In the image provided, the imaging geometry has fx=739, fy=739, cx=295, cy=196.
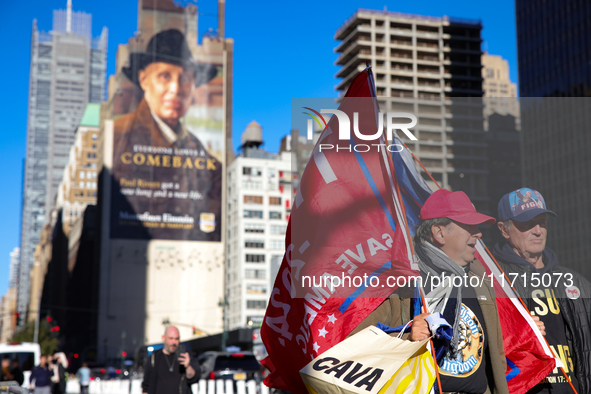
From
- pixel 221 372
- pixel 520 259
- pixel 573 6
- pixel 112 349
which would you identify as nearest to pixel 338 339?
pixel 520 259

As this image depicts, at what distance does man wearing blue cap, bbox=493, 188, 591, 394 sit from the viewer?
5477 millimetres

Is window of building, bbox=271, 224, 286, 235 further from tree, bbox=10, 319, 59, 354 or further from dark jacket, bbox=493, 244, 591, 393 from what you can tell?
dark jacket, bbox=493, 244, 591, 393

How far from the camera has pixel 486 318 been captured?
4.82m

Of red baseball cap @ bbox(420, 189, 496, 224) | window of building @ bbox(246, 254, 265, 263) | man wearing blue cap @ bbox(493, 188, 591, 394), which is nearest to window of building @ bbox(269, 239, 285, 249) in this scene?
window of building @ bbox(246, 254, 265, 263)

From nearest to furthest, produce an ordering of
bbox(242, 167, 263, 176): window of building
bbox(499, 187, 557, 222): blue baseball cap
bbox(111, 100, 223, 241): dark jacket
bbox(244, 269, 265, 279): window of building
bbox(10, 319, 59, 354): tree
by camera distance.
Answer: bbox(499, 187, 557, 222): blue baseball cap, bbox(111, 100, 223, 241): dark jacket, bbox(10, 319, 59, 354): tree, bbox(244, 269, 265, 279): window of building, bbox(242, 167, 263, 176): window of building

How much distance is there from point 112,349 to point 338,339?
325 ft

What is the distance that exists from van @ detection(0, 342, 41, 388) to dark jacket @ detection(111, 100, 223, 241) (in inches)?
2897

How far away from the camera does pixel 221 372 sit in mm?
17859

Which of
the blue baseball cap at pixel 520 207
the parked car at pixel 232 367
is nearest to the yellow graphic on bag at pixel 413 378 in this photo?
the blue baseball cap at pixel 520 207

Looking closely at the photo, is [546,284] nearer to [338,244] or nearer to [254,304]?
[338,244]

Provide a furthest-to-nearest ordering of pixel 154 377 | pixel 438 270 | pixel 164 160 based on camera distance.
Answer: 1. pixel 164 160
2. pixel 154 377
3. pixel 438 270

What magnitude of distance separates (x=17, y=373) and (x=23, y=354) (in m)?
2.84

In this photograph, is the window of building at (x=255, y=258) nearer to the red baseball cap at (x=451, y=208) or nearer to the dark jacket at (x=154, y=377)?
the dark jacket at (x=154, y=377)

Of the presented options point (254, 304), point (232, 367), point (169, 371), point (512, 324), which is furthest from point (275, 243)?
point (512, 324)
